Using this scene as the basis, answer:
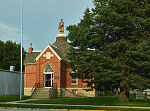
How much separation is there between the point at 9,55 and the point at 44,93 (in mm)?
34074

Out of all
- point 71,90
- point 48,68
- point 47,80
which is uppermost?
point 48,68

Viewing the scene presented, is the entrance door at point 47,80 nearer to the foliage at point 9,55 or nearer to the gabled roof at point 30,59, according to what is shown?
the gabled roof at point 30,59

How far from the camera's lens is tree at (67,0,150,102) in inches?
903

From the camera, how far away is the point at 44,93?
112 feet

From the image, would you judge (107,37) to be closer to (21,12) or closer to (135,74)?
(135,74)

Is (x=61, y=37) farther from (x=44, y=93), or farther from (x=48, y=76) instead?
(x=44, y=93)

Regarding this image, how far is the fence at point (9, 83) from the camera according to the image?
1537 inches

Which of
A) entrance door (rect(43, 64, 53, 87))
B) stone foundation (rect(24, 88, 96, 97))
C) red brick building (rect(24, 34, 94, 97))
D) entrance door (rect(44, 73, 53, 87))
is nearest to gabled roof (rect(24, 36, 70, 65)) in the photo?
red brick building (rect(24, 34, 94, 97))

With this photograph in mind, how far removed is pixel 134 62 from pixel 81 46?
18.6 ft

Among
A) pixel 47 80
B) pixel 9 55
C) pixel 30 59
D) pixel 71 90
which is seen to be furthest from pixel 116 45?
pixel 9 55

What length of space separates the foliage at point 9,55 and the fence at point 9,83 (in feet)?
68.1

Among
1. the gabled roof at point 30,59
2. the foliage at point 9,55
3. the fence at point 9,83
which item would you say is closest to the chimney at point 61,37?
the gabled roof at point 30,59

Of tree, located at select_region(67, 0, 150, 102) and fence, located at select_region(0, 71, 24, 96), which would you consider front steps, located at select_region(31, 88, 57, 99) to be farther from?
tree, located at select_region(67, 0, 150, 102)

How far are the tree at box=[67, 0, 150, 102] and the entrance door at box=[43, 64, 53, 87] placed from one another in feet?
37.5
